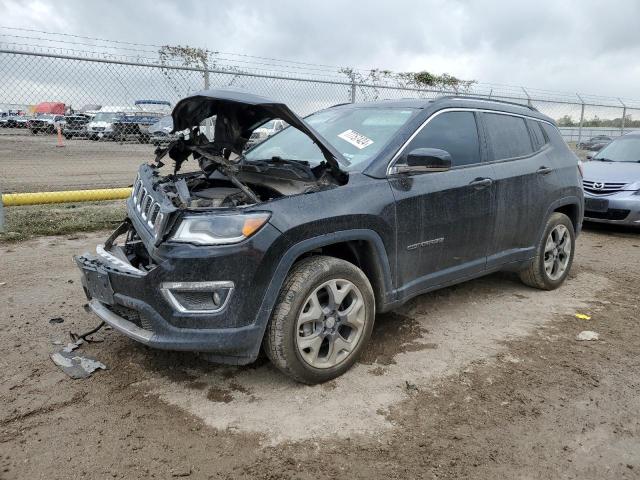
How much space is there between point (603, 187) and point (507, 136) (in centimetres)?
418

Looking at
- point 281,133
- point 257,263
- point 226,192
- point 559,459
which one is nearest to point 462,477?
point 559,459

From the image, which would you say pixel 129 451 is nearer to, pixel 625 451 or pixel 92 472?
pixel 92 472

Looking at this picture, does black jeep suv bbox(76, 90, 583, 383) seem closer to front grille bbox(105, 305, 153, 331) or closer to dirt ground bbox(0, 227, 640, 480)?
front grille bbox(105, 305, 153, 331)

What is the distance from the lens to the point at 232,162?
368cm

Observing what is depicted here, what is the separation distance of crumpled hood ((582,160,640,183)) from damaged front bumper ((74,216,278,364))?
6377 millimetres

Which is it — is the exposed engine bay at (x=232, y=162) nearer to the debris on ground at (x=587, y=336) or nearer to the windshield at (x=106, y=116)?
the debris on ground at (x=587, y=336)

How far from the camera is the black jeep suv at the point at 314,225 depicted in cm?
289

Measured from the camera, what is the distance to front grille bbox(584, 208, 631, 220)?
7.68 m

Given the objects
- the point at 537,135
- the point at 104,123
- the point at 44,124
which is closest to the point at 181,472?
the point at 537,135

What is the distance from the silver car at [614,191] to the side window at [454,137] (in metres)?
4.57

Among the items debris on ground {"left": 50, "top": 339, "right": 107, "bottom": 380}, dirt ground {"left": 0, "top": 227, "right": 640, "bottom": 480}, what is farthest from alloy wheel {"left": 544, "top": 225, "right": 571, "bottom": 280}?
debris on ground {"left": 50, "top": 339, "right": 107, "bottom": 380}

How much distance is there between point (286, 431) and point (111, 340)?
1688 millimetres

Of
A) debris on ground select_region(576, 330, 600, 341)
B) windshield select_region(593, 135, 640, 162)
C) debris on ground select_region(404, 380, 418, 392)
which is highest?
windshield select_region(593, 135, 640, 162)

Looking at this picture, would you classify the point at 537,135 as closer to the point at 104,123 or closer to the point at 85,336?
the point at 85,336
